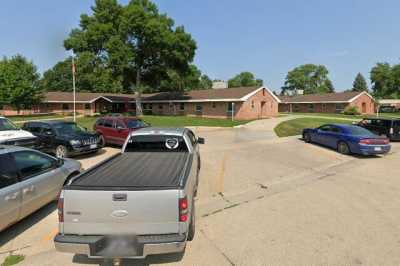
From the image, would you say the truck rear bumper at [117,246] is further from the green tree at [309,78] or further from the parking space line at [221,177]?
the green tree at [309,78]

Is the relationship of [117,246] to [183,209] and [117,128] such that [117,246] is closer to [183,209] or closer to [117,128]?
[183,209]

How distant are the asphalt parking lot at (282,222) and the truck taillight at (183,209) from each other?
0.88 m

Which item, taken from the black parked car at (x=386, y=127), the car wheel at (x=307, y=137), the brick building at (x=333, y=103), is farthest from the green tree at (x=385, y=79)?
the car wheel at (x=307, y=137)

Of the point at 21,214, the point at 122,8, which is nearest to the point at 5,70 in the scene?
the point at 122,8

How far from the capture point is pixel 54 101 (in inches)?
1825

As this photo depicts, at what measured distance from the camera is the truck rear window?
639 centimetres

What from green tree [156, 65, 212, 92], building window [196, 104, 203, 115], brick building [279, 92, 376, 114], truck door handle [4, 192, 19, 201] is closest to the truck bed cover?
truck door handle [4, 192, 19, 201]

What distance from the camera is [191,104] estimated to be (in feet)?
131

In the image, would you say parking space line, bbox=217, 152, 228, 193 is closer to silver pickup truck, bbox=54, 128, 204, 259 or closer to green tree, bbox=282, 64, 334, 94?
silver pickup truck, bbox=54, 128, 204, 259

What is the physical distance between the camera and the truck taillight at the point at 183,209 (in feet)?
11.0

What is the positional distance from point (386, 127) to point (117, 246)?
19103mm

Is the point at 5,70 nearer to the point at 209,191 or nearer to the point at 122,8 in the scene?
the point at 122,8

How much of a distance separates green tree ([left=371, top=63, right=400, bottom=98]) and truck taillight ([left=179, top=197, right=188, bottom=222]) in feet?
242

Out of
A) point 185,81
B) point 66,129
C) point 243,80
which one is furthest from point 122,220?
point 243,80
